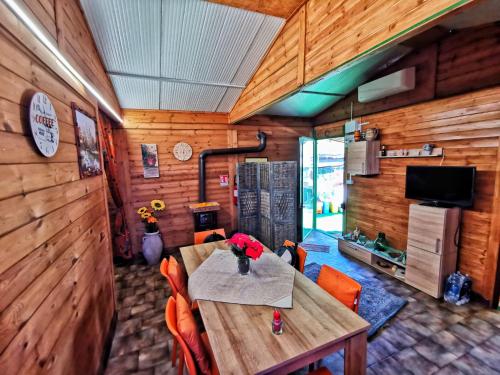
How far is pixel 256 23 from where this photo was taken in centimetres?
271

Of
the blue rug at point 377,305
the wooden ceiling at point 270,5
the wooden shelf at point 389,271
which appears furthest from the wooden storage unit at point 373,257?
the wooden ceiling at point 270,5

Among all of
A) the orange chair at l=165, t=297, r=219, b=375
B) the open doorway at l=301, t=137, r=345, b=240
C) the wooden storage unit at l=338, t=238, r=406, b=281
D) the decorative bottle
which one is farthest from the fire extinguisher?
the decorative bottle

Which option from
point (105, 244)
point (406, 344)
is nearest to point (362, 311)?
point (406, 344)

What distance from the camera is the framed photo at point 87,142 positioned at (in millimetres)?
1934

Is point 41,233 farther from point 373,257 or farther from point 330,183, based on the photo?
point 330,183

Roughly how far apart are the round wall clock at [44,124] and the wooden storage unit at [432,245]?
3.81m

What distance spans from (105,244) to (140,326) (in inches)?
39.0

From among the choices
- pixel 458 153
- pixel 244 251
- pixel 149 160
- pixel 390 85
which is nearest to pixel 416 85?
pixel 390 85

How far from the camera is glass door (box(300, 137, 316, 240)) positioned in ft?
18.1

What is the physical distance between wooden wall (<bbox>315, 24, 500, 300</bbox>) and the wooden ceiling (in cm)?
205

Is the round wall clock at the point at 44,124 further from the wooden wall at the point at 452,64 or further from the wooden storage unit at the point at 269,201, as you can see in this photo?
the wooden wall at the point at 452,64

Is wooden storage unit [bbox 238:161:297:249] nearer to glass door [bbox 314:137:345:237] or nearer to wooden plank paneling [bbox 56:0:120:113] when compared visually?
glass door [bbox 314:137:345:237]

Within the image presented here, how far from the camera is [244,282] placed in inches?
77.2

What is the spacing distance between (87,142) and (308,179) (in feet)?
15.3
